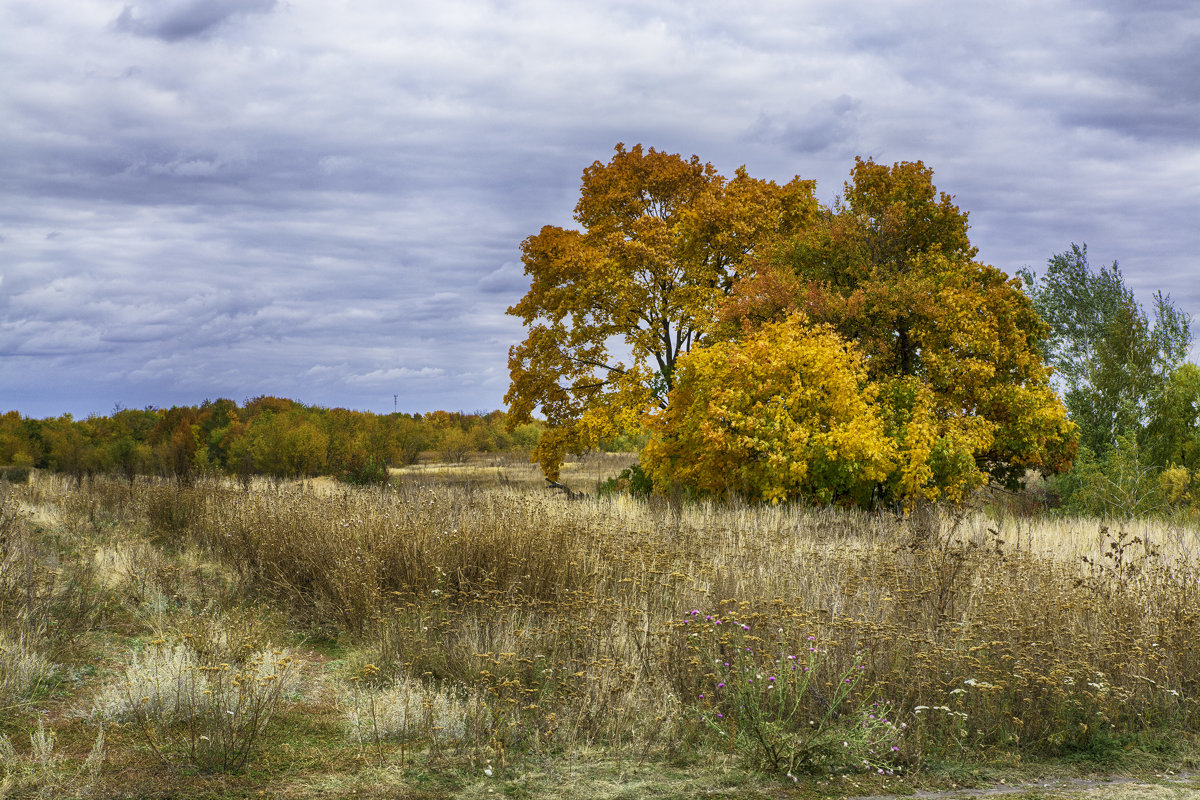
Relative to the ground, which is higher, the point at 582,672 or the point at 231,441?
the point at 231,441

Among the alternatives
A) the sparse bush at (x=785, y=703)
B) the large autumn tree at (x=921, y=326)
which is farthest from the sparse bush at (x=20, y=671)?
the large autumn tree at (x=921, y=326)

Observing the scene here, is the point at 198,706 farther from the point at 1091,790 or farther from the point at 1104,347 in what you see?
the point at 1104,347

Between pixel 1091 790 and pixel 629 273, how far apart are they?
18.6 meters

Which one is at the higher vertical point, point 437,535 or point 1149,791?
point 437,535

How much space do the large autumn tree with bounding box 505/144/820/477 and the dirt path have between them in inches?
648

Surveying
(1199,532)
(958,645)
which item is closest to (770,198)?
(1199,532)

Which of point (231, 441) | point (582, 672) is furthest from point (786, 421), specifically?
point (231, 441)

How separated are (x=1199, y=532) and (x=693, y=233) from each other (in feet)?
43.4

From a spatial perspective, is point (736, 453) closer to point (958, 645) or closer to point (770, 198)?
point (958, 645)

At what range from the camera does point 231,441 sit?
133 ft

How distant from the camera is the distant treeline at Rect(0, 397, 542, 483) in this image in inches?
1438

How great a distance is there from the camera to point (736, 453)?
1509 cm

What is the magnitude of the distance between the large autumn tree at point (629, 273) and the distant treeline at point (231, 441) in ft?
25.9

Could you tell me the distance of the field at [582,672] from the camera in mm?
5195
